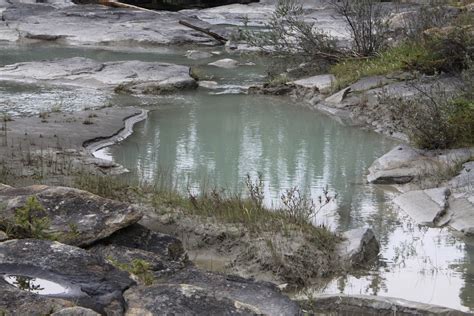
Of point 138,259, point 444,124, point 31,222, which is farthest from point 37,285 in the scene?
point 444,124

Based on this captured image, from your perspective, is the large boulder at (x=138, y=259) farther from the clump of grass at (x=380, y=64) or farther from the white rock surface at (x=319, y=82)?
the white rock surface at (x=319, y=82)

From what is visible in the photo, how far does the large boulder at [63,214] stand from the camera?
593 centimetres

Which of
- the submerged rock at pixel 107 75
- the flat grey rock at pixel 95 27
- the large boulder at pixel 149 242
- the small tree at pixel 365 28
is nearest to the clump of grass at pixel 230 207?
the large boulder at pixel 149 242

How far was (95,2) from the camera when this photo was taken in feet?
105

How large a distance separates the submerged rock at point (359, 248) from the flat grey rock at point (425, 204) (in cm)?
116

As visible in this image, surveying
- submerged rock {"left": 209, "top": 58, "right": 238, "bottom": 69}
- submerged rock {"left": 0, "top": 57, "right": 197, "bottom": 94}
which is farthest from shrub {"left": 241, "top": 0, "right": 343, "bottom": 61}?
submerged rock {"left": 209, "top": 58, "right": 238, "bottom": 69}

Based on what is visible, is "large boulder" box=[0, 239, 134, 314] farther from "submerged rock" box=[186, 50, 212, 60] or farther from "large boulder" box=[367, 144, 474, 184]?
"submerged rock" box=[186, 50, 212, 60]

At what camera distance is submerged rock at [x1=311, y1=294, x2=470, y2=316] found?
6.00m

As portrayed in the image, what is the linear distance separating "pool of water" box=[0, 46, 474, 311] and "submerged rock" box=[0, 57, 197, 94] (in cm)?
62

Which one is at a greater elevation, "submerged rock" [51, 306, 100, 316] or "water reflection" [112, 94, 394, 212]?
"submerged rock" [51, 306, 100, 316]

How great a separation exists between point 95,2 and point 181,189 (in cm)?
2368

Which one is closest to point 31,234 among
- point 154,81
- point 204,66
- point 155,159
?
point 155,159

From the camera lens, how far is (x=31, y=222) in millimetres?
6023

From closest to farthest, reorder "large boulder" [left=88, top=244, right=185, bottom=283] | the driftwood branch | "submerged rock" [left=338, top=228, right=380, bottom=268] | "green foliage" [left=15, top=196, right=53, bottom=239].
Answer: "large boulder" [left=88, top=244, right=185, bottom=283]
"green foliage" [left=15, top=196, right=53, bottom=239]
"submerged rock" [left=338, top=228, right=380, bottom=268]
the driftwood branch
